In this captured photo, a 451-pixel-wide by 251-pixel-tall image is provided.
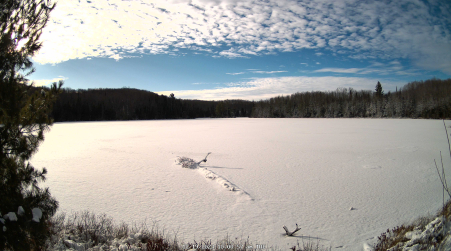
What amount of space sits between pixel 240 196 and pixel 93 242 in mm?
3991

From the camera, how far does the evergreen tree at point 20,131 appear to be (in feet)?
8.97

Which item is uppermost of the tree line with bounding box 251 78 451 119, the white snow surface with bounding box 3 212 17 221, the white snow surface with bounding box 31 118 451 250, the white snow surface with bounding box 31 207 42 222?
the tree line with bounding box 251 78 451 119

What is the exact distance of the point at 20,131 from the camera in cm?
304

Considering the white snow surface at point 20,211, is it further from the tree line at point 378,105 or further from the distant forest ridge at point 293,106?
the distant forest ridge at point 293,106

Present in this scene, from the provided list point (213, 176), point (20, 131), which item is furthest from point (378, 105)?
point (20, 131)

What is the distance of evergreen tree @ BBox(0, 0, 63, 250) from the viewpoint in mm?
2734

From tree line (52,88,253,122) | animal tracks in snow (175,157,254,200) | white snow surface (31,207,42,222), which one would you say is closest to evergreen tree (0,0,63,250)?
white snow surface (31,207,42,222)

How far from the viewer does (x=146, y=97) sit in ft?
320

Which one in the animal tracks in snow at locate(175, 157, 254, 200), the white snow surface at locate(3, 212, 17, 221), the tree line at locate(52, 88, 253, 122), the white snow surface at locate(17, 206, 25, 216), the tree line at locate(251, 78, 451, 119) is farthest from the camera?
the tree line at locate(52, 88, 253, 122)

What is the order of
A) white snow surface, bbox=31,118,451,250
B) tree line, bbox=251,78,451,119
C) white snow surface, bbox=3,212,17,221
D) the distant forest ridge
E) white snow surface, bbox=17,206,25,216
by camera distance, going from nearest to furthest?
white snow surface, bbox=3,212,17,221
white snow surface, bbox=17,206,25,216
white snow surface, bbox=31,118,451,250
tree line, bbox=251,78,451,119
the distant forest ridge

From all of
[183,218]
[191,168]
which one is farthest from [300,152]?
[183,218]

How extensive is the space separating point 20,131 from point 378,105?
78.6 meters

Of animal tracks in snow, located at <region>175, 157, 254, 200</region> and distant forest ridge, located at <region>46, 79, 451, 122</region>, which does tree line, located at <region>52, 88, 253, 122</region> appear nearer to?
distant forest ridge, located at <region>46, 79, 451, 122</region>

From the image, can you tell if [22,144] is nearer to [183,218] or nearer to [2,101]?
[2,101]
